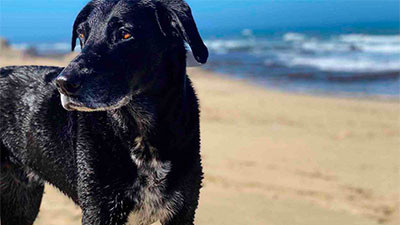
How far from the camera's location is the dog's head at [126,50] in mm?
2525

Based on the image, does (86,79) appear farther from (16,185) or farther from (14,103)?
(16,185)

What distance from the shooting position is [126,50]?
2.72m

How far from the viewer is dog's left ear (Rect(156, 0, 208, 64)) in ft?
9.11

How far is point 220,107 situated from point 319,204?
19.0 ft

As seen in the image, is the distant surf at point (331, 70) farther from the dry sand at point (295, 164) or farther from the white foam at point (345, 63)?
the dry sand at point (295, 164)

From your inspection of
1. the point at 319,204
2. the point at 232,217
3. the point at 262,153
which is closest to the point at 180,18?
the point at 232,217

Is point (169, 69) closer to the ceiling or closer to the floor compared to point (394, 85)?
closer to the ceiling

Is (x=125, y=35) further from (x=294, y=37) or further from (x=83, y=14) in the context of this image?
(x=294, y=37)

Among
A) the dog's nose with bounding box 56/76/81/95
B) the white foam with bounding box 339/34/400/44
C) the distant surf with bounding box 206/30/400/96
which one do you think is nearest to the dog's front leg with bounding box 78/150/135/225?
the dog's nose with bounding box 56/76/81/95

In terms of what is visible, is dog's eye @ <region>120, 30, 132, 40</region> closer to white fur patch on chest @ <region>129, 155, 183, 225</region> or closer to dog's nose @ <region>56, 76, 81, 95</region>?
dog's nose @ <region>56, 76, 81, 95</region>

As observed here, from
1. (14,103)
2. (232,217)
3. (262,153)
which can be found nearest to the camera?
(14,103)

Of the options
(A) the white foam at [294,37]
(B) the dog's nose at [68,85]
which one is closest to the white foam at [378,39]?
(A) the white foam at [294,37]

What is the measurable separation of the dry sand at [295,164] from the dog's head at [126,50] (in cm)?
276

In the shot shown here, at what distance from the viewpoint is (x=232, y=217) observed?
5406 mm
